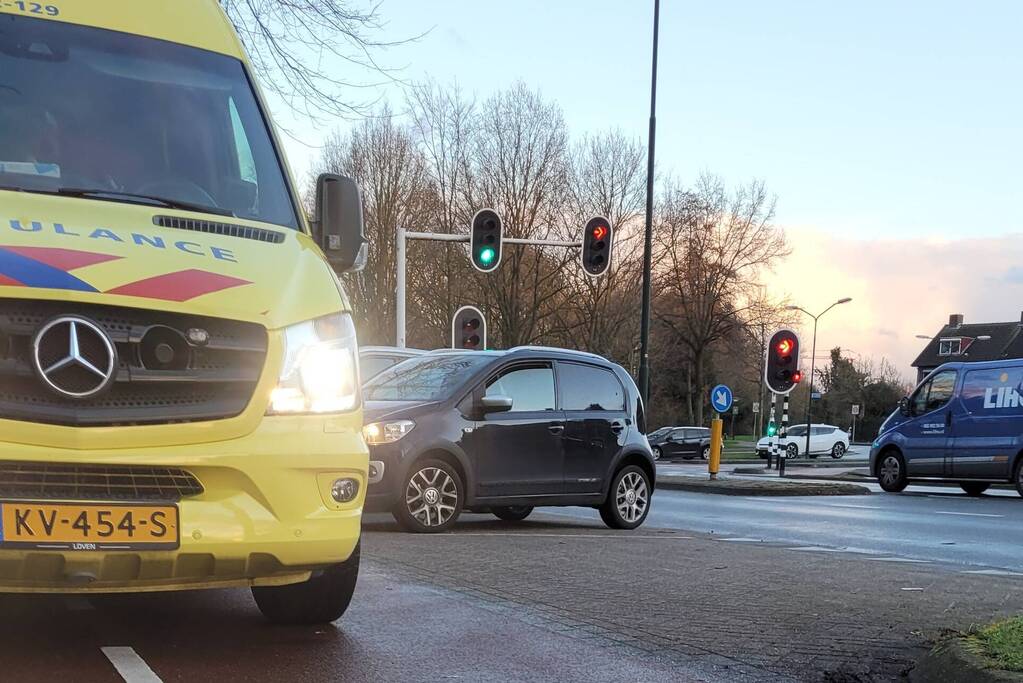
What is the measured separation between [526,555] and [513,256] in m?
37.2

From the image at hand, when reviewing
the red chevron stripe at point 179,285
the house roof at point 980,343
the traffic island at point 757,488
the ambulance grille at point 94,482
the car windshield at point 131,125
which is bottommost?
the traffic island at point 757,488

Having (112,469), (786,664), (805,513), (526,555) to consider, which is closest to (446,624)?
(786,664)

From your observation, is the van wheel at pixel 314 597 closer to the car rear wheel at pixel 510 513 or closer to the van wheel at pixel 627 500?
the van wheel at pixel 627 500

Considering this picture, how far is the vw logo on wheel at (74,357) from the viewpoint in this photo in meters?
3.88

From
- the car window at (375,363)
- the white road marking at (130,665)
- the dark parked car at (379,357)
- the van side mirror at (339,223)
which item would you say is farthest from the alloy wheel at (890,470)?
the white road marking at (130,665)

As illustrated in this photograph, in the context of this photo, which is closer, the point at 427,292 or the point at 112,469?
the point at 112,469

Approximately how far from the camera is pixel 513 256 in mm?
45375

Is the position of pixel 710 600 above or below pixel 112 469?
below

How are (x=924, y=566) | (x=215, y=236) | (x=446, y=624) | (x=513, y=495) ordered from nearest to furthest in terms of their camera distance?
(x=215, y=236) < (x=446, y=624) < (x=924, y=566) < (x=513, y=495)

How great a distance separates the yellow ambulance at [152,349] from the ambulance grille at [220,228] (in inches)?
0.4

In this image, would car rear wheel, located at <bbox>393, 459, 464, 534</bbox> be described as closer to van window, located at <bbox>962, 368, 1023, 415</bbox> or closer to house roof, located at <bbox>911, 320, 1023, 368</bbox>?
van window, located at <bbox>962, 368, 1023, 415</bbox>

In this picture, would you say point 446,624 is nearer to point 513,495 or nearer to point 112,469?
point 112,469

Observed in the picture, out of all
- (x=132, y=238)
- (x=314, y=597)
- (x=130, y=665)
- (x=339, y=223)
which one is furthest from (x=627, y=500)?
(x=132, y=238)

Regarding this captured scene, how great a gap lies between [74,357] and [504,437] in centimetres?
689
